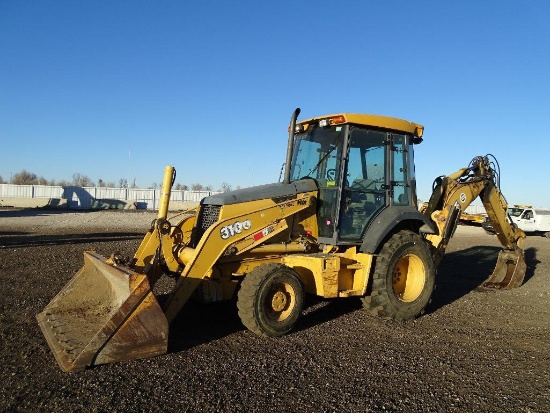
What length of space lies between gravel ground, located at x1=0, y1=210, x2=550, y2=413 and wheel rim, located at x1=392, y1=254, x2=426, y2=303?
40 cm

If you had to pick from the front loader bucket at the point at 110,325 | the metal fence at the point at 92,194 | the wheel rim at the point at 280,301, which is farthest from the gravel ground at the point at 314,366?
the metal fence at the point at 92,194

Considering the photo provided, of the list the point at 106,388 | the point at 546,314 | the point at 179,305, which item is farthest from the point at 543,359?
the point at 106,388

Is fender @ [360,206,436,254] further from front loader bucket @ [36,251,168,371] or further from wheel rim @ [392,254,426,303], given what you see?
front loader bucket @ [36,251,168,371]

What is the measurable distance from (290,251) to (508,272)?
5.89 metres

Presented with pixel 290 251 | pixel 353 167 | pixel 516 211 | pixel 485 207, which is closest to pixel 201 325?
pixel 290 251

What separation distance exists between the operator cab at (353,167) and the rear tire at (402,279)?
1.65 ft

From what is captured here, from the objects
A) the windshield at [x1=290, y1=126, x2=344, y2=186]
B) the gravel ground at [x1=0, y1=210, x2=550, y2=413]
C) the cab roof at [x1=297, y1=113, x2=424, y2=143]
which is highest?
the cab roof at [x1=297, y1=113, x2=424, y2=143]

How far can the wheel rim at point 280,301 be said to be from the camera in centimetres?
586

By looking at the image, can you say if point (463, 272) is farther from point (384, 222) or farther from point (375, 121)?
point (375, 121)

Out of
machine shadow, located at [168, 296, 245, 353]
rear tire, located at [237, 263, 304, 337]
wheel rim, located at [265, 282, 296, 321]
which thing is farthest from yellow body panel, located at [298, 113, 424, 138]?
machine shadow, located at [168, 296, 245, 353]

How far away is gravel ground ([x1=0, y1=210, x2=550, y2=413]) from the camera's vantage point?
4156 mm

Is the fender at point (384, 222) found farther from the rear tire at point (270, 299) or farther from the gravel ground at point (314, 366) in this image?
the rear tire at point (270, 299)

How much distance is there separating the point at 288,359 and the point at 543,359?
9.57ft

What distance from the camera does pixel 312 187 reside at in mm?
6867
